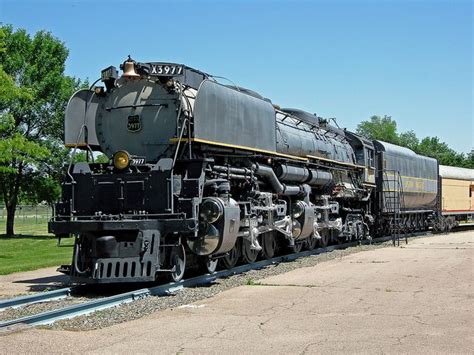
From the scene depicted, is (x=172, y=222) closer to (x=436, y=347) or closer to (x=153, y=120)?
(x=153, y=120)

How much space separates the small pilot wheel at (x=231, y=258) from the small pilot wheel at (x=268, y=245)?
1.63 meters

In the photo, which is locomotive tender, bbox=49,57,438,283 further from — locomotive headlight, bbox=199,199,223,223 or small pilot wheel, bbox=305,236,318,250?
small pilot wheel, bbox=305,236,318,250

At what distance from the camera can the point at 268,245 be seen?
1650 cm

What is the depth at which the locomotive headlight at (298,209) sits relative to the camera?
17250 millimetres

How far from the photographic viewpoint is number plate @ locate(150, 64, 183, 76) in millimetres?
12219

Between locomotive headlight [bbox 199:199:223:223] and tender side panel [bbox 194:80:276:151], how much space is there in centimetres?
129

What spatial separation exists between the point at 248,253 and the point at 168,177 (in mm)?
4279

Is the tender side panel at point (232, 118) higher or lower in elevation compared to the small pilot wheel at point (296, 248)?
higher

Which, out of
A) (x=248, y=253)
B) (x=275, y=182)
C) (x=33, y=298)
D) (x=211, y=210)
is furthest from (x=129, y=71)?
(x=248, y=253)

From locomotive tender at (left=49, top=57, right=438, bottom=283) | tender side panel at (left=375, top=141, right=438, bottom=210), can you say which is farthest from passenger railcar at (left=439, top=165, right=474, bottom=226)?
locomotive tender at (left=49, top=57, right=438, bottom=283)

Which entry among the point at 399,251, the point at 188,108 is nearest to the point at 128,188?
the point at 188,108

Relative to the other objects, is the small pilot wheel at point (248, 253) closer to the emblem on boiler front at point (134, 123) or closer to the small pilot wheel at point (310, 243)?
the emblem on boiler front at point (134, 123)

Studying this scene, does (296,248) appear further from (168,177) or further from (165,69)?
(165,69)

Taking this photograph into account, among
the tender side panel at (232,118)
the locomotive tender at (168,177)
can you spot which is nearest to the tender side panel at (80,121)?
the locomotive tender at (168,177)
